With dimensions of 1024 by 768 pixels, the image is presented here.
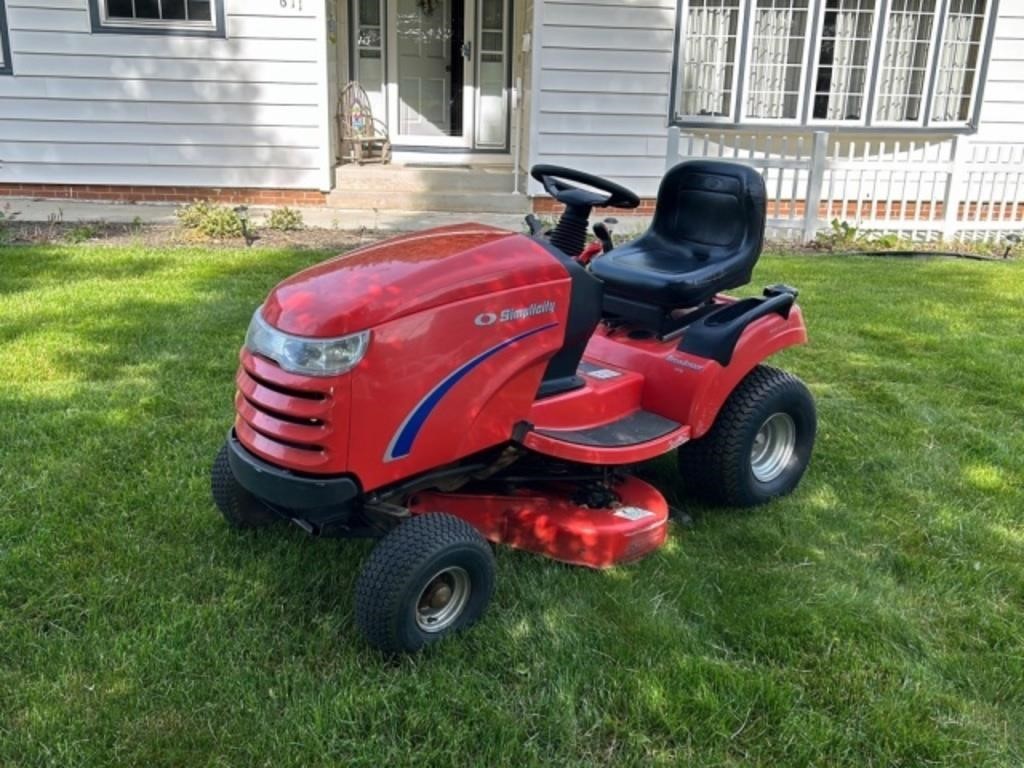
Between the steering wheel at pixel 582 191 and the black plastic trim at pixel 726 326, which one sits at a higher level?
the steering wheel at pixel 582 191

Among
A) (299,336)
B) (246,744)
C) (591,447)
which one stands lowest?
(246,744)


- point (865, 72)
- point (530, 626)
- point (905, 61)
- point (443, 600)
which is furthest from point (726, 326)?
point (905, 61)

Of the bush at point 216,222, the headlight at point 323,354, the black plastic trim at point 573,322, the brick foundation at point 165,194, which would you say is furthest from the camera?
the brick foundation at point 165,194

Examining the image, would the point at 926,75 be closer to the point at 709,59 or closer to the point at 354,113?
the point at 709,59

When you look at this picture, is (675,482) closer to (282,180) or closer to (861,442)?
(861,442)

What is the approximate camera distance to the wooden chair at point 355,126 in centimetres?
1076

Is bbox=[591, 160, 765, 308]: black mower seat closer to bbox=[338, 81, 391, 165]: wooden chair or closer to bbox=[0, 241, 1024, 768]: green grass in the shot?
bbox=[0, 241, 1024, 768]: green grass

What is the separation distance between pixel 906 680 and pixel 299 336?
1.87 m

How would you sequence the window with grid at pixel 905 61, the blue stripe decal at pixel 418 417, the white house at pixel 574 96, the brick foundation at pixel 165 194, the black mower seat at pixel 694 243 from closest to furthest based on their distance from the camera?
the blue stripe decal at pixel 418 417, the black mower seat at pixel 694 243, the white house at pixel 574 96, the brick foundation at pixel 165 194, the window with grid at pixel 905 61

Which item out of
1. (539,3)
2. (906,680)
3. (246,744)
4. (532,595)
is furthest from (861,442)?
(539,3)

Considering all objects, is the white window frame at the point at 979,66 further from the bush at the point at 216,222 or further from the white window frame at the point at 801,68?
the bush at the point at 216,222

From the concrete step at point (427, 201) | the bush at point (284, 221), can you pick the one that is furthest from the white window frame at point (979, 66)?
the bush at point (284, 221)

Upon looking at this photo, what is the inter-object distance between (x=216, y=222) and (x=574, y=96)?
4.06 meters

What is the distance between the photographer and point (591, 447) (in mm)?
2865
